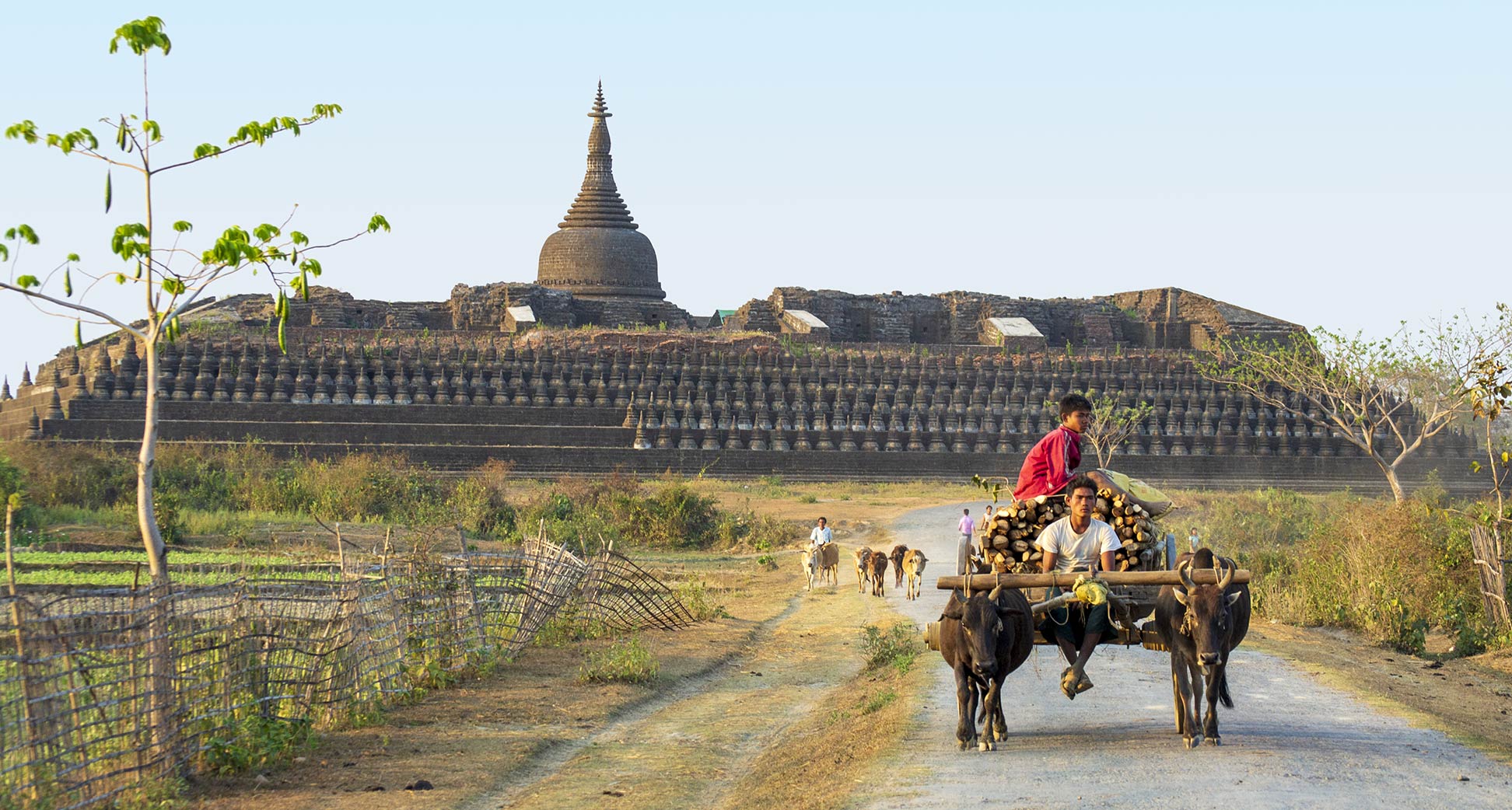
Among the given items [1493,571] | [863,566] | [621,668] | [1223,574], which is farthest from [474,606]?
[1493,571]

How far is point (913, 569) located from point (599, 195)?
30372mm

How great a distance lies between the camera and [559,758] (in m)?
9.50

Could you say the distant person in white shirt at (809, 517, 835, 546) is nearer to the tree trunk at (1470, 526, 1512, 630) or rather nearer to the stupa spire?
the tree trunk at (1470, 526, 1512, 630)

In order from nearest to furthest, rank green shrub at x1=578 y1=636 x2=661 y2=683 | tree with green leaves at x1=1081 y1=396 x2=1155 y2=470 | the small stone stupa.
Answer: green shrub at x1=578 y1=636 x2=661 y2=683 < tree with green leaves at x1=1081 y1=396 x2=1155 y2=470 < the small stone stupa

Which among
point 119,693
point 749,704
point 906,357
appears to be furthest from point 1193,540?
point 906,357

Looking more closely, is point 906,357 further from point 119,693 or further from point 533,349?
point 119,693

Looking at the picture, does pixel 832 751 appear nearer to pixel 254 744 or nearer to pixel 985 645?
pixel 985 645

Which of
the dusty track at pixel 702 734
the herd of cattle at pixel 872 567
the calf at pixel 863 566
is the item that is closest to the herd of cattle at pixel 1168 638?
the dusty track at pixel 702 734

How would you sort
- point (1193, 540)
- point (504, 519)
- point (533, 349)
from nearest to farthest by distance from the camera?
1. point (1193, 540)
2. point (504, 519)
3. point (533, 349)

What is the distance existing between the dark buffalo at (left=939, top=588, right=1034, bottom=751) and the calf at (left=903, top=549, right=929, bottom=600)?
959cm

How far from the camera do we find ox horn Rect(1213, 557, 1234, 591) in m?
7.75

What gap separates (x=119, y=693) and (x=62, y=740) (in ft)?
1.46

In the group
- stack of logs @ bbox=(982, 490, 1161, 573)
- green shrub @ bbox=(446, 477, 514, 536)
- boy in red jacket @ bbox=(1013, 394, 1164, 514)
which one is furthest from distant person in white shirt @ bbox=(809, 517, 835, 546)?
stack of logs @ bbox=(982, 490, 1161, 573)

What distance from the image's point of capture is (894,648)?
42.4 ft
